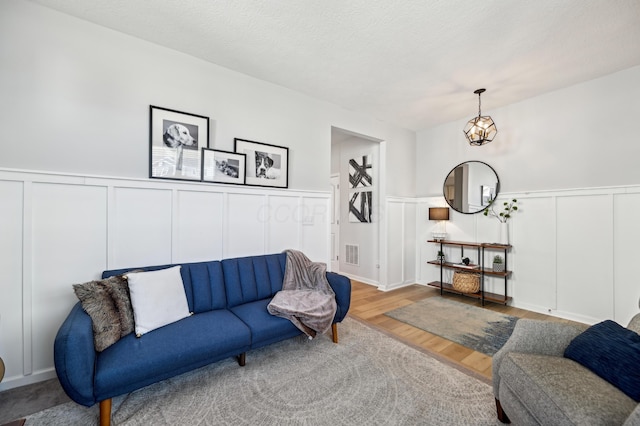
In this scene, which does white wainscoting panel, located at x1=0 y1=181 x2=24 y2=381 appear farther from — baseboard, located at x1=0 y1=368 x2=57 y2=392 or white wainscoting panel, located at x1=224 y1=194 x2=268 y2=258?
white wainscoting panel, located at x1=224 y1=194 x2=268 y2=258

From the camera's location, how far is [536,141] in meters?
3.50

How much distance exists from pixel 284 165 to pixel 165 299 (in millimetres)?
1881

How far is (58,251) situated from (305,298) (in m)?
2.00

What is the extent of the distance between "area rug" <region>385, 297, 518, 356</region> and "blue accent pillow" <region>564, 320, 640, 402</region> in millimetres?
1075

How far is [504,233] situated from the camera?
3783 mm

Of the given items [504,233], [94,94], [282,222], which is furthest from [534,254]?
[94,94]

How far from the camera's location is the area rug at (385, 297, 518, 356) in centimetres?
259

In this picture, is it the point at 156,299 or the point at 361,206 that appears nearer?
the point at 156,299

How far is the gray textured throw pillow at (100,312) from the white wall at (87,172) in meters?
0.51

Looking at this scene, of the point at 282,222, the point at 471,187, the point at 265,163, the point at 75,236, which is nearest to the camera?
the point at 75,236

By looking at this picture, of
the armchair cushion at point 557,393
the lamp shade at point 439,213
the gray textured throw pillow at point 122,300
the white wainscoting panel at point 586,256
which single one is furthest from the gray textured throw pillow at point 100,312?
the white wainscoting panel at point 586,256

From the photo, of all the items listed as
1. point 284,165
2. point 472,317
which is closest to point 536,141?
point 472,317

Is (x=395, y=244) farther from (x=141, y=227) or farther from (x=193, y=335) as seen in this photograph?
(x=141, y=227)

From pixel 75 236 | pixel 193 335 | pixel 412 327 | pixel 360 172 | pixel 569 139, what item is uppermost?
pixel 569 139
